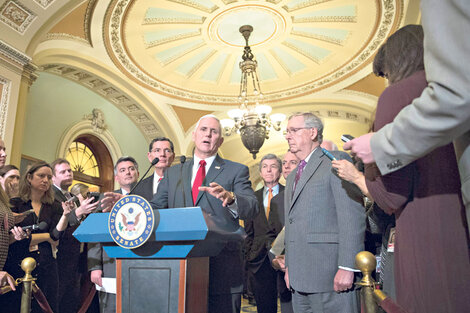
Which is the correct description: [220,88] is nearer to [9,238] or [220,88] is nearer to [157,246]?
[9,238]

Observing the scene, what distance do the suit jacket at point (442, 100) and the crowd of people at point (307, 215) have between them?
32 millimetres

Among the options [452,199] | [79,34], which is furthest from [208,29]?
[452,199]

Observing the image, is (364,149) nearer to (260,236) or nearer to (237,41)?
(260,236)

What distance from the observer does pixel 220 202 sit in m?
1.74

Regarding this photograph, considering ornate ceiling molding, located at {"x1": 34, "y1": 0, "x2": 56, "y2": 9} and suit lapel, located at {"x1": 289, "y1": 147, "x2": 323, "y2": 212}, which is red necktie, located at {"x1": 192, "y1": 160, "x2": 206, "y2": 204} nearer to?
suit lapel, located at {"x1": 289, "y1": 147, "x2": 323, "y2": 212}

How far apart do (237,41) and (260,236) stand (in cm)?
466

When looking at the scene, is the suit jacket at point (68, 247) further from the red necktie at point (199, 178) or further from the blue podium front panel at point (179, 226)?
the blue podium front panel at point (179, 226)

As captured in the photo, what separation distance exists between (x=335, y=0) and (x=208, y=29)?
7.12ft

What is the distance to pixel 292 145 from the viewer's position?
6.73 feet

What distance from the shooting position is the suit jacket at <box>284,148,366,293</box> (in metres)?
1.67

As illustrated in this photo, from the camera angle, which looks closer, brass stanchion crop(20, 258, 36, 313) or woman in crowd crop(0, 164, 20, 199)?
brass stanchion crop(20, 258, 36, 313)

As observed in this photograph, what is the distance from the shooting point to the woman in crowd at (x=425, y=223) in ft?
2.52

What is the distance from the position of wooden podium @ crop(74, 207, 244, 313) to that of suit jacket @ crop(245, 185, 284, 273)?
→ 1676 mm

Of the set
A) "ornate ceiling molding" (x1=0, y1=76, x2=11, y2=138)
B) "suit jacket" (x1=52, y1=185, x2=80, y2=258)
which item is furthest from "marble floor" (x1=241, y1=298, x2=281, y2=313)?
"ornate ceiling molding" (x1=0, y1=76, x2=11, y2=138)
